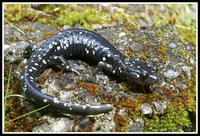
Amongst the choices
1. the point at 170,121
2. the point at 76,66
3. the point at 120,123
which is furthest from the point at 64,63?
the point at 170,121

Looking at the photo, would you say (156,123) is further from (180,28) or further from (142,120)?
(180,28)

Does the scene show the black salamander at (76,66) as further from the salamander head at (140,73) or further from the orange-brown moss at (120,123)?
the orange-brown moss at (120,123)

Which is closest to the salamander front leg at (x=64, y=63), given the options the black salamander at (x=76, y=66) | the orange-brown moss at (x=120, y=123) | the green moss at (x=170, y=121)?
the black salamander at (x=76, y=66)

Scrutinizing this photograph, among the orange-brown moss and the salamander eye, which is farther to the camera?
the salamander eye

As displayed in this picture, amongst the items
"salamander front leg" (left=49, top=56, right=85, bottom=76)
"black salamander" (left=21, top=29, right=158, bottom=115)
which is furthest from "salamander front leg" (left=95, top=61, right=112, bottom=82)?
"salamander front leg" (left=49, top=56, right=85, bottom=76)

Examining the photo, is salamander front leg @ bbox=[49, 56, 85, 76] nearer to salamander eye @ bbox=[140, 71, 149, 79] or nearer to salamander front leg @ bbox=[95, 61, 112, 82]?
salamander front leg @ bbox=[95, 61, 112, 82]

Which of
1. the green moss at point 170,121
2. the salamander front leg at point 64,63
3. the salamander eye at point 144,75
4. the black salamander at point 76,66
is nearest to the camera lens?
the black salamander at point 76,66

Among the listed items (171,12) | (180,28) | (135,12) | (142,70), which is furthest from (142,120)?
(171,12)
